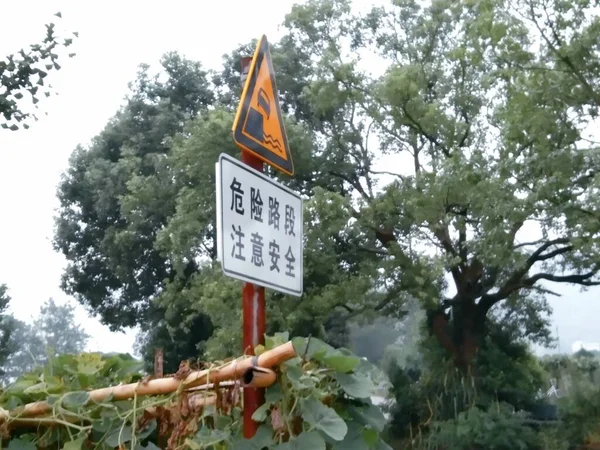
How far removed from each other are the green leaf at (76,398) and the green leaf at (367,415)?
2.39ft

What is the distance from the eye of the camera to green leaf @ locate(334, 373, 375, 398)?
6.15ft

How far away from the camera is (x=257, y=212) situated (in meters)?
2.16

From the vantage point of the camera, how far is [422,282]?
11164 mm

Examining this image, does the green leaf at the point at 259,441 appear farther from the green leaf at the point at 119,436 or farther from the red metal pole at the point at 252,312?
the green leaf at the point at 119,436

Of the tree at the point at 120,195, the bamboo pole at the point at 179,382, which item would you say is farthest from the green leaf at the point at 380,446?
the tree at the point at 120,195

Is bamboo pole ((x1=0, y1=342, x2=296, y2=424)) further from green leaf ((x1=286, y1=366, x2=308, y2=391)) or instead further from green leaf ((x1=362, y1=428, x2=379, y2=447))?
green leaf ((x1=362, y1=428, x2=379, y2=447))

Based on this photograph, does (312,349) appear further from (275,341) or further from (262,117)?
(262,117)

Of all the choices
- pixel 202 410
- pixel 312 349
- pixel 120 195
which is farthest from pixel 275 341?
pixel 120 195

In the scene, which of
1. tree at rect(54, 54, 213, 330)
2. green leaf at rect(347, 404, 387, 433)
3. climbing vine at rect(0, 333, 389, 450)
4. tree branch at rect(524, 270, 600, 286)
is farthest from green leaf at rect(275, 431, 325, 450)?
tree at rect(54, 54, 213, 330)

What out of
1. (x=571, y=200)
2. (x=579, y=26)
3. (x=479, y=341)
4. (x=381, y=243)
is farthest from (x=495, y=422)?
(x=579, y=26)

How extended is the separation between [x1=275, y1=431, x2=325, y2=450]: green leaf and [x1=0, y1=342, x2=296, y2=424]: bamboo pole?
170 mm

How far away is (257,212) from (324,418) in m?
0.63

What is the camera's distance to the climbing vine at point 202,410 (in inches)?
71.1

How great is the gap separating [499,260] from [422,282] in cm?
150
